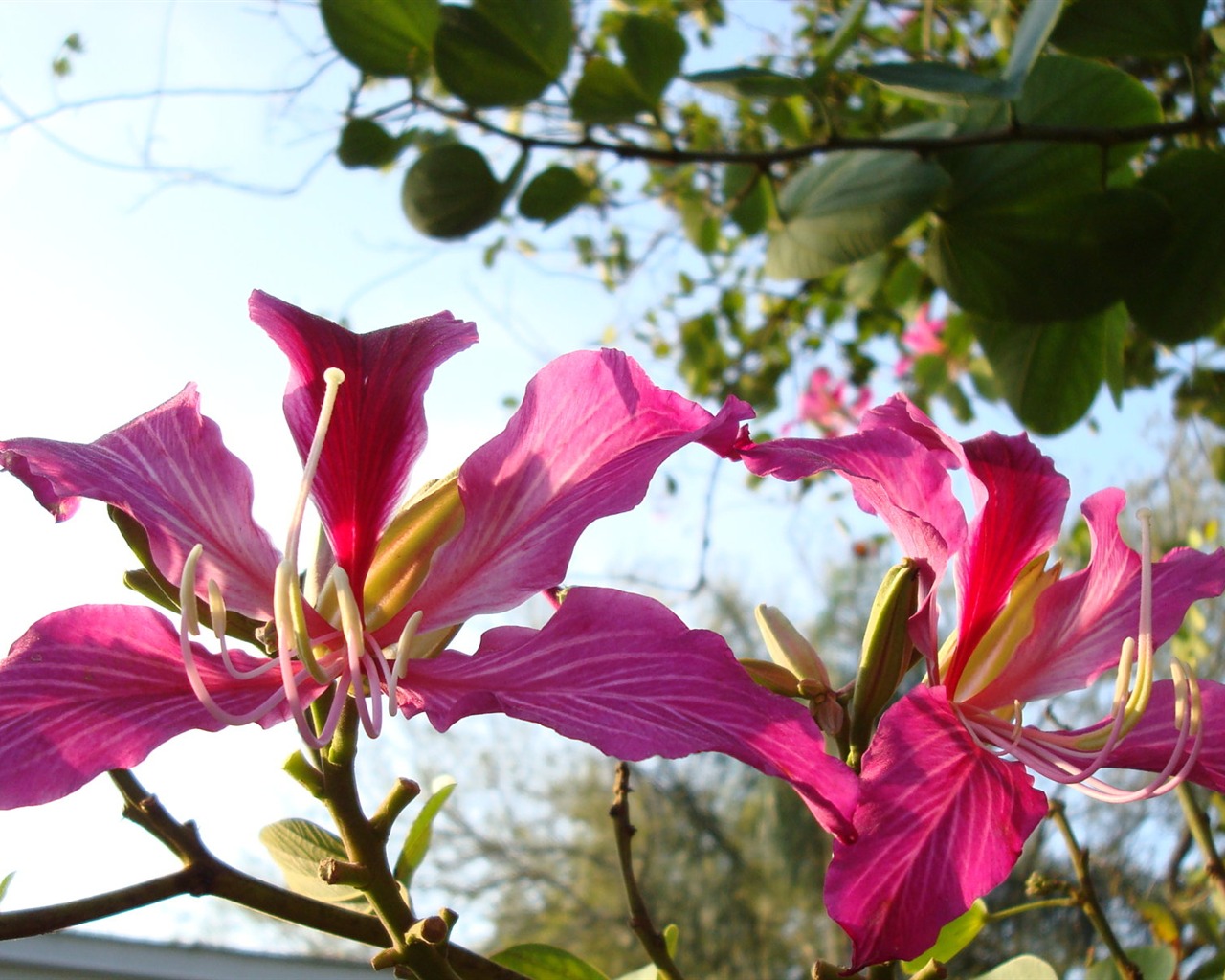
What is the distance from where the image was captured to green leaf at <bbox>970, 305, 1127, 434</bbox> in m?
1.00

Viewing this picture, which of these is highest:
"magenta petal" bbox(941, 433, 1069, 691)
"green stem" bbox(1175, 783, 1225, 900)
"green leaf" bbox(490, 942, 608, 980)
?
"magenta petal" bbox(941, 433, 1069, 691)

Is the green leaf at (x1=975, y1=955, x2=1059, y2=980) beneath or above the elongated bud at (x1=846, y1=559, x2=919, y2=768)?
beneath

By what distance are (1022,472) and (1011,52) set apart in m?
0.49

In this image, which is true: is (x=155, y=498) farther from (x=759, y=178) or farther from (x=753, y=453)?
(x=759, y=178)

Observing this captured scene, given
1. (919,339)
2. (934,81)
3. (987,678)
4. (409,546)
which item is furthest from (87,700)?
(919,339)

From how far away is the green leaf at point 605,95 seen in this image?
1068 millimetres

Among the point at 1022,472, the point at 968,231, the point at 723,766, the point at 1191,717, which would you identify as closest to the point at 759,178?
the point at 968,231

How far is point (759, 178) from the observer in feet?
4.97

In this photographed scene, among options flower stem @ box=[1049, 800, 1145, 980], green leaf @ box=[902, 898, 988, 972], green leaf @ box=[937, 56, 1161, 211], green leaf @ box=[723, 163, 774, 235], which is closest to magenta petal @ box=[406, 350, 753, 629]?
green leaf @ box=[902, 898, 988, 972]

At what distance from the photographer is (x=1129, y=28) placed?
0.89 m

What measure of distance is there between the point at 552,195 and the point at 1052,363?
0.54 m

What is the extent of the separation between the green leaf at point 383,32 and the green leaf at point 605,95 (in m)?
0.15

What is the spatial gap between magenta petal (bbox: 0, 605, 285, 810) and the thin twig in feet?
0.79

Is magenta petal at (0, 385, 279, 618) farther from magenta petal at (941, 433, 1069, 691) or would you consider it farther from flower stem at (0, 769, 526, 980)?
magenta petal at (941, 433, 1069, 691)
